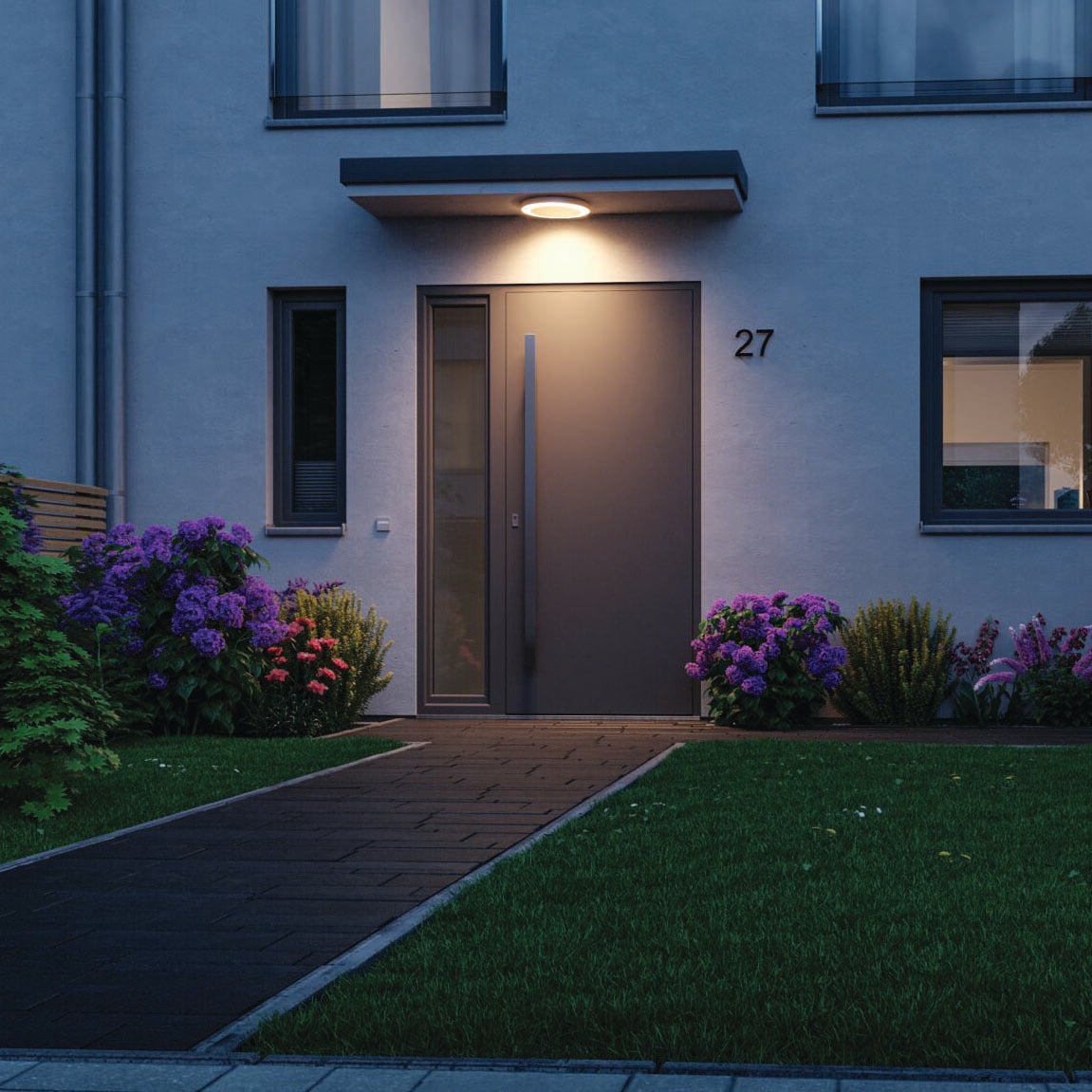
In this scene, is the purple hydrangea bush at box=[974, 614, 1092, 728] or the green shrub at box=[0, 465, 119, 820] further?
the purple hydrangea bush at box=[974, 614, 1092, 728]

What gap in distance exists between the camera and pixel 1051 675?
973 centimetres

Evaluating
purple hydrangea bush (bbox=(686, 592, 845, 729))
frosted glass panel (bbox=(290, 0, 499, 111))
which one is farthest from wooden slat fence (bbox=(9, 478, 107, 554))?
purple hydrangea bush (bbox=(686, 592, 845, 729))

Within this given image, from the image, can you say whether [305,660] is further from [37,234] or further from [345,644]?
[37,234]

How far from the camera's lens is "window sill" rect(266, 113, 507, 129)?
10.6m

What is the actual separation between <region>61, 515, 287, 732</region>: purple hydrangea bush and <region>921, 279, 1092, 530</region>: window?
4.65m

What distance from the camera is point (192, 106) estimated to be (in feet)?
35.7

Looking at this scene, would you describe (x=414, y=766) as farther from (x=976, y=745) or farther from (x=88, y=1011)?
(x=88, y=1011)

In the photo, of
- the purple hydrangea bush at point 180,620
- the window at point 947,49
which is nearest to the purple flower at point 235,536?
the purple hydrangea bush at point 180,620

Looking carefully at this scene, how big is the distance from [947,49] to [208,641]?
6.48 m

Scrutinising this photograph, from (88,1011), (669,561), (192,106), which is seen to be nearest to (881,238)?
(669,561)

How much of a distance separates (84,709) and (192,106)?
621cm

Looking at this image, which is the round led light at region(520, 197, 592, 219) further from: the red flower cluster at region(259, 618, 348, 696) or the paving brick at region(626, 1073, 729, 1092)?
→ the paving brick at region(626, 1073, 729, 1092)

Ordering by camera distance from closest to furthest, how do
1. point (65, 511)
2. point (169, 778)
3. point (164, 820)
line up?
point (164, 820) < point (169, 778) < point (65, 511)

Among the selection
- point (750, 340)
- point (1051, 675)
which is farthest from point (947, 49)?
point (1051, 675)
